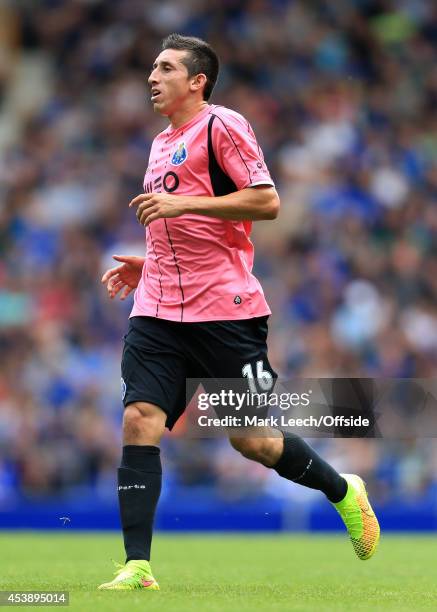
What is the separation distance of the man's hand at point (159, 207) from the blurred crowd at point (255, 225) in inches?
255

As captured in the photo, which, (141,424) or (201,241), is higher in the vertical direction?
(201,241)

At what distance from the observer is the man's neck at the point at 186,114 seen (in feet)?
20.1

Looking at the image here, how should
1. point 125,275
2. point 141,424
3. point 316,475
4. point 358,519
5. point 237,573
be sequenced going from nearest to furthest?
point 141,424 < point 316,475 < point 358,519 < point 125,275 < point 237,573

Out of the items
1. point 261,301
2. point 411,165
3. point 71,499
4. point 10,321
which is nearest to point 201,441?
point 71,499

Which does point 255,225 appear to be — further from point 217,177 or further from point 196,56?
point 217,177

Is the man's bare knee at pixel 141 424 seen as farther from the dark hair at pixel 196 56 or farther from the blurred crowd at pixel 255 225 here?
the blurred crowd at pixel 255 225

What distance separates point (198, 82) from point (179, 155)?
403mm

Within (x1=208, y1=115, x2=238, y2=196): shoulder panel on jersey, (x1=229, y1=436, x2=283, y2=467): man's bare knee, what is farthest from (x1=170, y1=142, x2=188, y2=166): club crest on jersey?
(x1=229, y1=436, x2=283, y2=467): man's bare knee

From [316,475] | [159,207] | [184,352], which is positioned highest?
[159,207]

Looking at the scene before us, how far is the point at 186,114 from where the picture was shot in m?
6.12

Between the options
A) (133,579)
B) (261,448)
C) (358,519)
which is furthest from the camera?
(358,519)

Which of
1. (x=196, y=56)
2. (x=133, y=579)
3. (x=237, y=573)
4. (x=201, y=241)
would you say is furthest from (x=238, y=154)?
(x=237, y=573)

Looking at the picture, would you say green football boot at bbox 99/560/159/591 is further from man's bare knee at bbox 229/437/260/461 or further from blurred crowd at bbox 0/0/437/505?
blurred crowd at bbox 0/0/437/505

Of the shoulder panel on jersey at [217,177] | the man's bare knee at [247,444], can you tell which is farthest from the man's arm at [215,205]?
the man's bare knee at [247,444]
